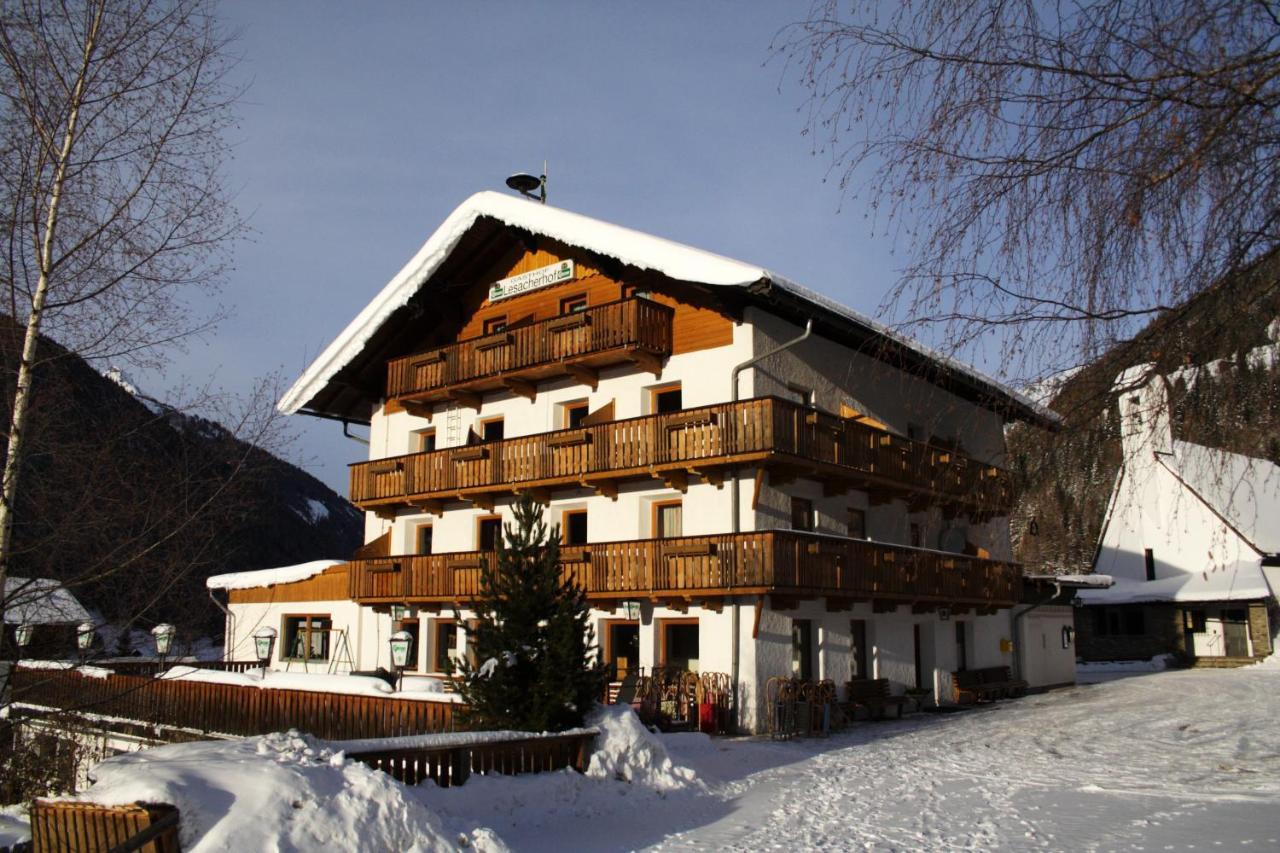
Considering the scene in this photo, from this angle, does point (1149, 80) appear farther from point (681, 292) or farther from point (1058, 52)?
point (681, 292)

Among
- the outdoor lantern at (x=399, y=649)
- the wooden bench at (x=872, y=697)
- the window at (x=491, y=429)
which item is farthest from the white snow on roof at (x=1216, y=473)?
the window at (x=491, y=429)

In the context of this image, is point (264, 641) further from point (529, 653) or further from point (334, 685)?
point (529, 653)

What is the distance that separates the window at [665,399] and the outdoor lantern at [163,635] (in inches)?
592

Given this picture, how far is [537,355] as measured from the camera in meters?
25.0

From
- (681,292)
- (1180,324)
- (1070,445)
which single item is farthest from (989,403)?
(681,292)

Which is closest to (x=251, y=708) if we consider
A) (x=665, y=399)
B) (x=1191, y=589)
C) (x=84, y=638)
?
(x=84, y=638)

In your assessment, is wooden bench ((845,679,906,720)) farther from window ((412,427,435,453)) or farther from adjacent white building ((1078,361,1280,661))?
window ((412,427,435,453))

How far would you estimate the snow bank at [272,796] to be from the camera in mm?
7895

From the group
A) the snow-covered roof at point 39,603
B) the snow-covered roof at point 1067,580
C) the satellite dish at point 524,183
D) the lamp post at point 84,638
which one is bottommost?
the lamp post at point 84,638

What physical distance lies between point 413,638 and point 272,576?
668 centimetres

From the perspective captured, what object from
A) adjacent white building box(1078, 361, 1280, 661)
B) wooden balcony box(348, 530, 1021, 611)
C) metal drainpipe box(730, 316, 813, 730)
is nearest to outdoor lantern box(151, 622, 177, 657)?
wooden balcony box(348, 530, 1021, 611)

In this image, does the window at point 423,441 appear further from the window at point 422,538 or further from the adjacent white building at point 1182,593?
the adjacent white building at point 1182,593

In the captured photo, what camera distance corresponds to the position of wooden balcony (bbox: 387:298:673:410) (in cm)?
2320

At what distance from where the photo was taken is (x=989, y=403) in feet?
17.5
